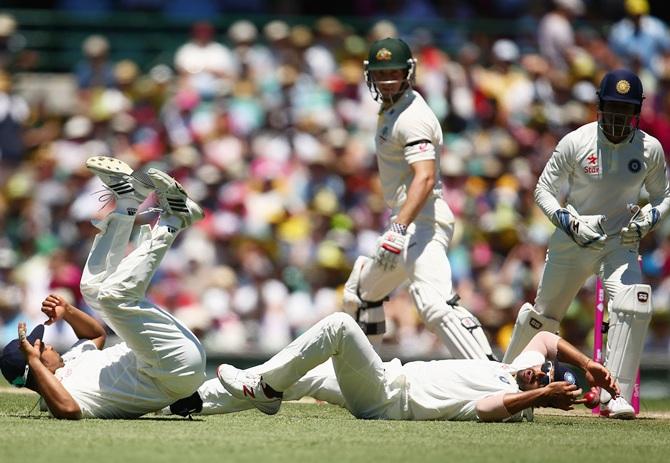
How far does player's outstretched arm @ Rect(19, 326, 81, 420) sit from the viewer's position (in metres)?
7.15

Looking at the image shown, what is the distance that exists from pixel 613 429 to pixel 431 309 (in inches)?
55.0

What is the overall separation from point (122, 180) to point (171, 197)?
0.45 metres

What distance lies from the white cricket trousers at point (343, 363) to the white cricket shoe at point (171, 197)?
0.92 metres

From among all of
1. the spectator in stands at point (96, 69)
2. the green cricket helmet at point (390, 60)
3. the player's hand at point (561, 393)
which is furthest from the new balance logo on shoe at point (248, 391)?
the spectator in stands at point (96, 69)

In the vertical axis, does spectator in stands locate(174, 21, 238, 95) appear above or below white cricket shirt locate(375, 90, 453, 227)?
above

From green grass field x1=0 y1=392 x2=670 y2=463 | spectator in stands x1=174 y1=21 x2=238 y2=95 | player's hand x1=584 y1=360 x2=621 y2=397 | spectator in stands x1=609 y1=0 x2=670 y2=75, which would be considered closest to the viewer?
green grass field x1=0 y1=392 x2=670 y2=463

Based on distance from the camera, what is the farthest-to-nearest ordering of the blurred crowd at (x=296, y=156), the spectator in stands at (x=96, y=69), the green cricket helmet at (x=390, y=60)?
1. the spectator in stands at (x=96, y=69)
2. the blurred crowd at (x=296, y=156)
3. the green cricket helmet at (x=390, y=60)

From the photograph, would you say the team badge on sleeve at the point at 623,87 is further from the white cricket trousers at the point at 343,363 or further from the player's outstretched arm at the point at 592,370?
the white cricket trousers at the point at 343,363

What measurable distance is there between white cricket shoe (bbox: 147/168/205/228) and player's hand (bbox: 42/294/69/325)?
0.82 metres

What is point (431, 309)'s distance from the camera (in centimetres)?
865

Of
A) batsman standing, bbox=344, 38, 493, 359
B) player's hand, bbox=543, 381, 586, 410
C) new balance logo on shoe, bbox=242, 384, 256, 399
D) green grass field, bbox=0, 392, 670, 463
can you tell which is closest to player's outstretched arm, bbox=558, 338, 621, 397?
green grass field, bbox=0, 392, 670, 463

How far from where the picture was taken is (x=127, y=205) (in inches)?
310

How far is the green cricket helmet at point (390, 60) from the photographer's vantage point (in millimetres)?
9031

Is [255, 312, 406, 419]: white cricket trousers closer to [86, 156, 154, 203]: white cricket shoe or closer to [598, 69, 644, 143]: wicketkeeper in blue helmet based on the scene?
[86, 156, 154, 203]: white cricket shoe
